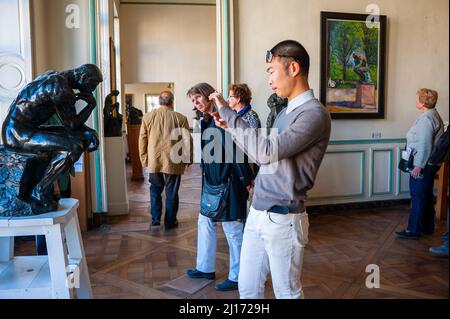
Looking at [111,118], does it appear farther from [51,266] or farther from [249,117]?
[51,266]

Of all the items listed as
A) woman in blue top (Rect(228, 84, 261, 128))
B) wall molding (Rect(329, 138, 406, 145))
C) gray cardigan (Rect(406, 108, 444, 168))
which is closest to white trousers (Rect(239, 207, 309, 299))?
woman in blue top (Rect(228, 84, 261, 128))

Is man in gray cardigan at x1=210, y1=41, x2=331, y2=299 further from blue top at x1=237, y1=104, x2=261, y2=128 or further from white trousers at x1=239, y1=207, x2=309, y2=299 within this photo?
blue top at x1=237, y1=104, x2=261, y2=128

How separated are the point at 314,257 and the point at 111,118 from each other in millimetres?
3110

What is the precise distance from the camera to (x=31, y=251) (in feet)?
13.0

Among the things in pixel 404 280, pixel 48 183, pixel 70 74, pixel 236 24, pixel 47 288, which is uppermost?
pixel 236 24

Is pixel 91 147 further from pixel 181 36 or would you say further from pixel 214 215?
pixel 181 36

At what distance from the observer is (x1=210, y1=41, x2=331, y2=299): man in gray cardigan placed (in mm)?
1660

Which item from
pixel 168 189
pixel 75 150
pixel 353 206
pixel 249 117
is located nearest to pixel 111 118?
pixel 168 189

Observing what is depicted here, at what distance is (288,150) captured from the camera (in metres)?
1.62

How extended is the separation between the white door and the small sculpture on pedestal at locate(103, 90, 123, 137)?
138 centimetres

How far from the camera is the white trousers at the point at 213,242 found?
3.02 metres

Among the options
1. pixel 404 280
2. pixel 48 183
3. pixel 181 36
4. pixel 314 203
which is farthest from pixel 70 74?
pixel 181 36

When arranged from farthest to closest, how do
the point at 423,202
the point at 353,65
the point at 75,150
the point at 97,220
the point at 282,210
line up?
1. the point at 353,65
2. the point at 97,220
3. the point at 423,202
4. the point at 75,150
5. the point at 282,210

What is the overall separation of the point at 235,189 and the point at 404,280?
1512 mm
